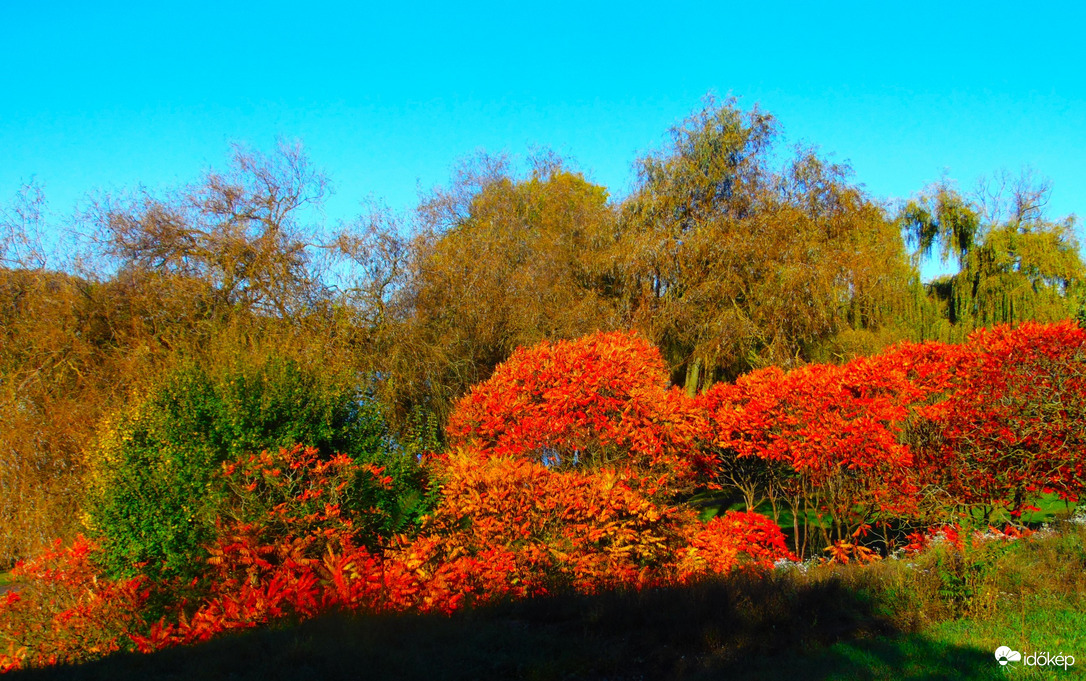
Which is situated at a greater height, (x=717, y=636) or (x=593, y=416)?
(x=593, y=416)

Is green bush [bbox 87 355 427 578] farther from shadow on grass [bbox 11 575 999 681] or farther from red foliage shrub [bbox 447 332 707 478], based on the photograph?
shadow on grass [bbox 11 575 999 681]

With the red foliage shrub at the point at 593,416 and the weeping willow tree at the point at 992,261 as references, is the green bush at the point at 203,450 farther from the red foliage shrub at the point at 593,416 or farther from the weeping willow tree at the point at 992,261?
the weeping willow tree at the point at 992,261

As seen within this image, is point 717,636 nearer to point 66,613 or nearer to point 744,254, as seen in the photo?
point 66,613

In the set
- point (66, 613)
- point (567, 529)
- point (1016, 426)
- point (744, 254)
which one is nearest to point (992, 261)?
point (744, 254)

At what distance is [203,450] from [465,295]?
8239mm

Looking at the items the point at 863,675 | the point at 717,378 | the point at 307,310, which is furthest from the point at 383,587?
the point at 717,378

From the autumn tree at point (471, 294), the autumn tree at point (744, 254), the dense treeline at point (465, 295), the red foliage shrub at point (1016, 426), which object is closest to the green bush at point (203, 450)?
the dense treeline at point (465, 295)

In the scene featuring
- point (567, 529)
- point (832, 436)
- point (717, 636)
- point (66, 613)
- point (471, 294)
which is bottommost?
point (66, 613)

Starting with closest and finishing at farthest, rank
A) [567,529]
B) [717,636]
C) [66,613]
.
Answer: [717,636], [66,613], [567,529]

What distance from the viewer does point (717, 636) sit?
569 cm

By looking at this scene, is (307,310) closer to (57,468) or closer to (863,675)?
(57,468)

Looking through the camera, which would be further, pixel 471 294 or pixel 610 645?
pixel 471 294

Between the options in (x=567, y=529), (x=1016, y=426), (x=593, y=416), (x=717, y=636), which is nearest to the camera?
(x=717, y=636)

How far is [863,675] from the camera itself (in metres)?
4.75
